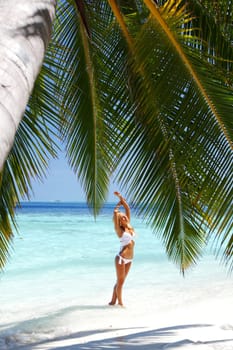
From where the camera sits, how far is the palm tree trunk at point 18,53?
5.83 feet

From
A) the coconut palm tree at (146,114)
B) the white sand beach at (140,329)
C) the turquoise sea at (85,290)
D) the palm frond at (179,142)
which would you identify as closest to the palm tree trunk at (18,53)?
the coconut palm tree at (146,114)

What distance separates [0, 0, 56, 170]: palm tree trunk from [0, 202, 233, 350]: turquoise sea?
11.0 ft

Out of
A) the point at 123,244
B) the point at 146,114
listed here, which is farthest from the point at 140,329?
the point at 146,114

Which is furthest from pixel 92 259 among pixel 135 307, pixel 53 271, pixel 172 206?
pixel 172 206

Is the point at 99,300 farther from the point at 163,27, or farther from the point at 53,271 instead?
the point at 163,27

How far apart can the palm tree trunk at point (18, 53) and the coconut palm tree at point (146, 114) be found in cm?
204

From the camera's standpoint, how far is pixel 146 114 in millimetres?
5461

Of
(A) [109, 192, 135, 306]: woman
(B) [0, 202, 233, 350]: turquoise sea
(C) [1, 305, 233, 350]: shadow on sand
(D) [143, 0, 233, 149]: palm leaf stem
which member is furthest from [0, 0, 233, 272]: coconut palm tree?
(A) [109, 192, 135, 306]: woman

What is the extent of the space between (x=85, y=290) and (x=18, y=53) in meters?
10.5

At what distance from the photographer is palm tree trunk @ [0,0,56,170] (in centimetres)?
178

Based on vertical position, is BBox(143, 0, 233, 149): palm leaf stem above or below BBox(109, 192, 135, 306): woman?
above

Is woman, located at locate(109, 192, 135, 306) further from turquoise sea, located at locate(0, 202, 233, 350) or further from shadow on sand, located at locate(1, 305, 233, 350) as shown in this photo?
shadow on sand, located at locate(1, 305, 233, 350)

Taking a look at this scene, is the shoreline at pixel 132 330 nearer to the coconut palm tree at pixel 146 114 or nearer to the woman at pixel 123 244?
the woman at pixel 123 244

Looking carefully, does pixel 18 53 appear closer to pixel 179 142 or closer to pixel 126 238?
pixel 179 142
